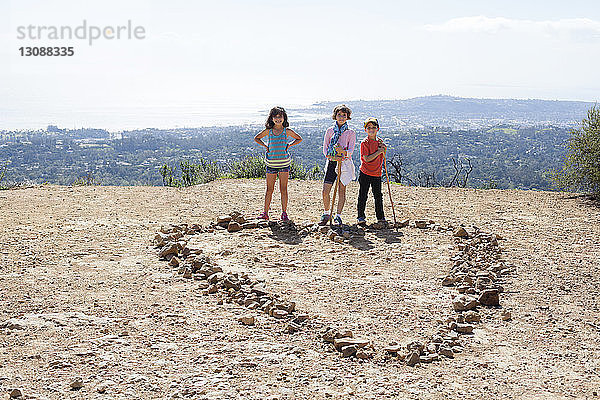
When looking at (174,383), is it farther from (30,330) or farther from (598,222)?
(598,222)

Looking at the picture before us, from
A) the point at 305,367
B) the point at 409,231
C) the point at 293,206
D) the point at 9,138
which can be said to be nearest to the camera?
the point at 305,367

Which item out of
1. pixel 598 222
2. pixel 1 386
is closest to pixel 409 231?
pixel 598 222

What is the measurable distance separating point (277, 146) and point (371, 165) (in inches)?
71.9

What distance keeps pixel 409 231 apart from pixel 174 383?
21.7 ft

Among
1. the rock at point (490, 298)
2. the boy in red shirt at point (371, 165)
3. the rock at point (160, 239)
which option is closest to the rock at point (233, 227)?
the rock at point (160, 239)

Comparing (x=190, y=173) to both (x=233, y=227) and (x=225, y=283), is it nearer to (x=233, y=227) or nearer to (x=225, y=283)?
(x=233, y=227)

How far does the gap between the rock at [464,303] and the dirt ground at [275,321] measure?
0.61 ft

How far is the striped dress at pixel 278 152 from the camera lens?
11.0 meters

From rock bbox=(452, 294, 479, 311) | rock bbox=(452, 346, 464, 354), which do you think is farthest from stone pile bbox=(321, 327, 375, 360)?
rock bbox=(452, 294, 479, 311)

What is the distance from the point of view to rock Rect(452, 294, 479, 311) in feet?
22.9

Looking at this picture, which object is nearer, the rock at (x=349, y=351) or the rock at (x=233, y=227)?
the rock at (x=349, y=351)

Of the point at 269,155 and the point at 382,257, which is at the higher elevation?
the point at 269,155

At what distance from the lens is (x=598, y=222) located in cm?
1145

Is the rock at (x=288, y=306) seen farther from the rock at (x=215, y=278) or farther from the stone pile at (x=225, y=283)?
the rock at (x=215, y=278)
